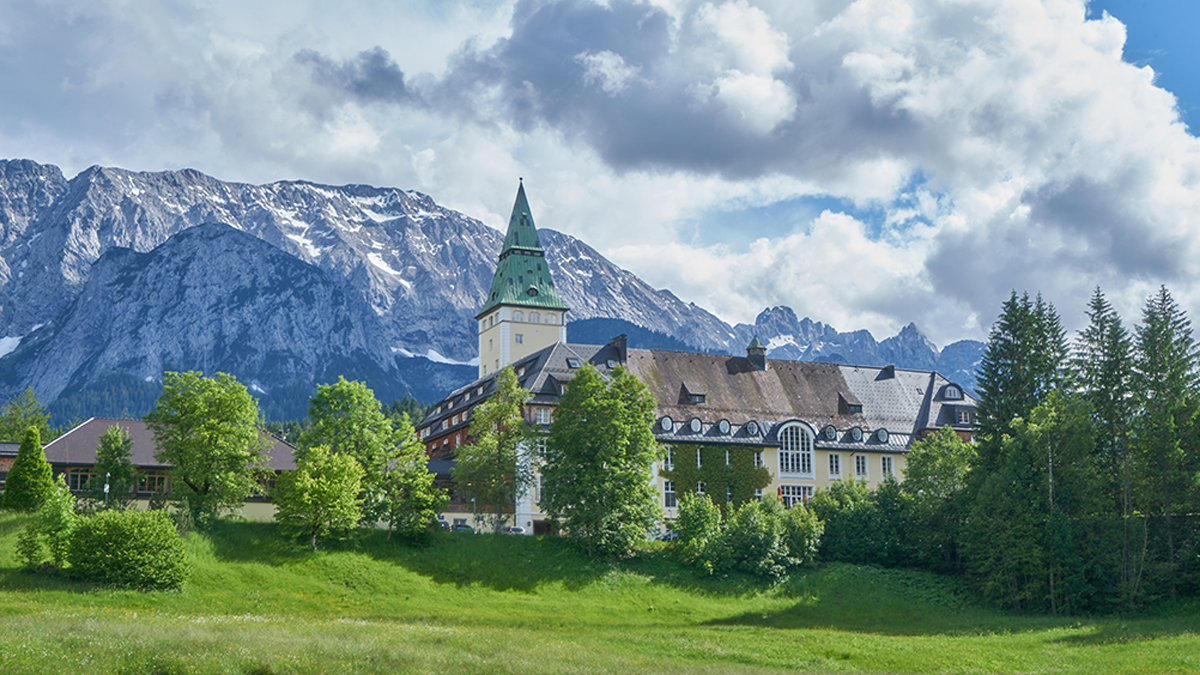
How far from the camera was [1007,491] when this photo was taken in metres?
70.7

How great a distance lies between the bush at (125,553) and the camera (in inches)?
2101

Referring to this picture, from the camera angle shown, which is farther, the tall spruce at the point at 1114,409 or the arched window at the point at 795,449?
the arched window at the point at 795,449

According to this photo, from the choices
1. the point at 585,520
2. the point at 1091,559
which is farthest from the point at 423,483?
the point at 1091,559

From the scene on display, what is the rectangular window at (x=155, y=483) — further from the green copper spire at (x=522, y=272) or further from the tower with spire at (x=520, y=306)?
the green copper spire at (x=522, y=272)

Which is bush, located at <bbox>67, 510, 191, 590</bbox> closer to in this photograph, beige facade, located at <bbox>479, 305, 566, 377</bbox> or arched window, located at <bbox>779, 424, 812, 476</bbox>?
arched window, located at <bbox>779, 424, 812, 476</bbox>

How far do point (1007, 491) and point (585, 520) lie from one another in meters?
28.3

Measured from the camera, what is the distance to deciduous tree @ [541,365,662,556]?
71.3m

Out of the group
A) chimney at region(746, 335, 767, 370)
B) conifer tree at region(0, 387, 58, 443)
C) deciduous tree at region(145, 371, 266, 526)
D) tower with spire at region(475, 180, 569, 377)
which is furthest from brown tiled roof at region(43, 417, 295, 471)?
tower with spire at region(475, 180, 569, 377)

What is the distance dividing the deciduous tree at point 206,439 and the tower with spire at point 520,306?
67658mm

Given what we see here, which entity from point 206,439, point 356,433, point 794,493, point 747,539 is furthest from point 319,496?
point 794,493

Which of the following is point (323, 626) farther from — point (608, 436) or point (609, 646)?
point (608, 436)

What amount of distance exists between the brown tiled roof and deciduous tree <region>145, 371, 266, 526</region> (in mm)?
8684

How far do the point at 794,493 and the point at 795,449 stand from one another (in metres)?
3.94

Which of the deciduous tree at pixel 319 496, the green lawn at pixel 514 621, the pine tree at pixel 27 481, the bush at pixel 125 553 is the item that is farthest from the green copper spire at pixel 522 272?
the bush at pixel 125 553
